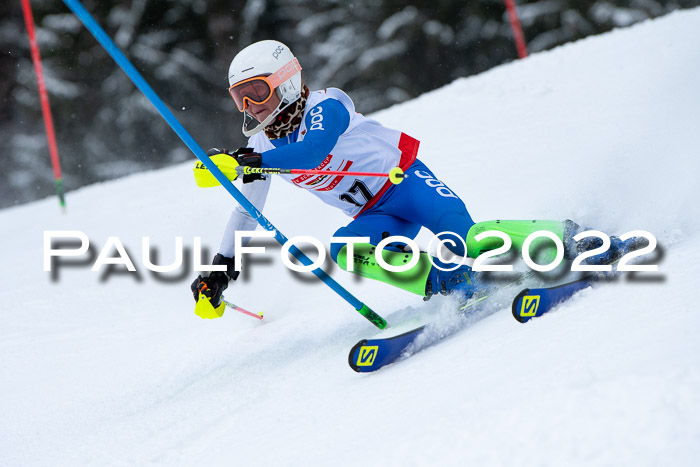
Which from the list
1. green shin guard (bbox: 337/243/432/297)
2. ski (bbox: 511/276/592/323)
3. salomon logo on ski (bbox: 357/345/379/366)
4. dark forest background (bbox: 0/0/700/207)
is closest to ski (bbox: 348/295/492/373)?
salomon logo on ski (bbox: 357/345/379/366)

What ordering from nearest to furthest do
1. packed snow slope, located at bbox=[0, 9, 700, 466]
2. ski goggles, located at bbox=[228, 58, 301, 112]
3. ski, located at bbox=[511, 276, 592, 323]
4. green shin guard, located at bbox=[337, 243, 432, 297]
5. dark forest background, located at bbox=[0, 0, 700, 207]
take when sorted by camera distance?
1. packed snow slope, located at bbox=[0, 9, 700, 466]
2. ski, located at bbox=[511, 276, 592, 323]
3. green shin guard, located at bbox=[337, 243, 432, 297]
4. ski goggles, located at bbox=[228, 58, 301, 112]
5. dark forest background, located at bbox=[0, 0, 700, 207]

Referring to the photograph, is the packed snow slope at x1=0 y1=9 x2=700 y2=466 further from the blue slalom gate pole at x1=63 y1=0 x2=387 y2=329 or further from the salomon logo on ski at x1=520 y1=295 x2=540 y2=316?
the blue slalom gate pole at x1=63 y1=0 x2=387 y2=329

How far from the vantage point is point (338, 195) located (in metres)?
3.51

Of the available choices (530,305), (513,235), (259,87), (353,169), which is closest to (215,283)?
(353,169)

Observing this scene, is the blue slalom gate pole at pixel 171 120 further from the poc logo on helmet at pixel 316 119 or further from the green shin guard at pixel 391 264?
the poc logo on helmet at pixel 316 119

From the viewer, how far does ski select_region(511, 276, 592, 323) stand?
8.55 feet

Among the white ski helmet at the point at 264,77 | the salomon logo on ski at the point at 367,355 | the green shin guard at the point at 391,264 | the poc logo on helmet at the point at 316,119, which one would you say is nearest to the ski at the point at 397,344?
the salomon logo on ski at the point at 367,355

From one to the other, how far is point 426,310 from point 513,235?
66 cm

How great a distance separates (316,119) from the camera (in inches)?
123

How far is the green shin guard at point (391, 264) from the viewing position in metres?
3.08

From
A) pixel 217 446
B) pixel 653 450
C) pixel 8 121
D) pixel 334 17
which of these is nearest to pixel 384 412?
pixel 217 446

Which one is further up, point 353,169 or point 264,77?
point 264,77

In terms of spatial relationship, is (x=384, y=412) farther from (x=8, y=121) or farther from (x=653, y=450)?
(x=8, y=121)

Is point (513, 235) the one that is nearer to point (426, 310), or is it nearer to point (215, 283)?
point (426, 310)
